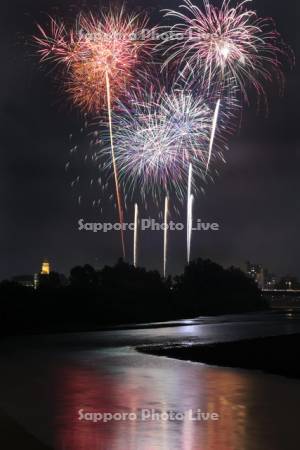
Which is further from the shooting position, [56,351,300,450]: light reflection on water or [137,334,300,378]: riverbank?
[137,334,300,378]: riverbank

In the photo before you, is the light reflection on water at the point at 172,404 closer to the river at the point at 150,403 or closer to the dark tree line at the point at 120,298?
the river at the point at 150,403

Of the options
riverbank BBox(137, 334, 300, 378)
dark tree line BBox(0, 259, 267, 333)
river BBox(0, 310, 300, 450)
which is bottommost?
river BBox(0, 310, 300, 450)

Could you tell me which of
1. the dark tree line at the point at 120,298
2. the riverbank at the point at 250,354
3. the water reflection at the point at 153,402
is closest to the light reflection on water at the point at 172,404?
the water reflection at the point at 153,402

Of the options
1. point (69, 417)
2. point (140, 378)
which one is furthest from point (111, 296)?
point (69, 417)

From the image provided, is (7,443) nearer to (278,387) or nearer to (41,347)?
(278,387)

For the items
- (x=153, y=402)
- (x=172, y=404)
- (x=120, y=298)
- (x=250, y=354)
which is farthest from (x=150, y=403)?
(x=120, y=298)

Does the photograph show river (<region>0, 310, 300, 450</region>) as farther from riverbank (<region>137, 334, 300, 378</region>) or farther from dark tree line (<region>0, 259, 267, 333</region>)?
dark tree line (<region>0, 259, 267, 333</region>)

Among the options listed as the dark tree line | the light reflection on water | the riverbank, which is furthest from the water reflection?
the dark tree line
